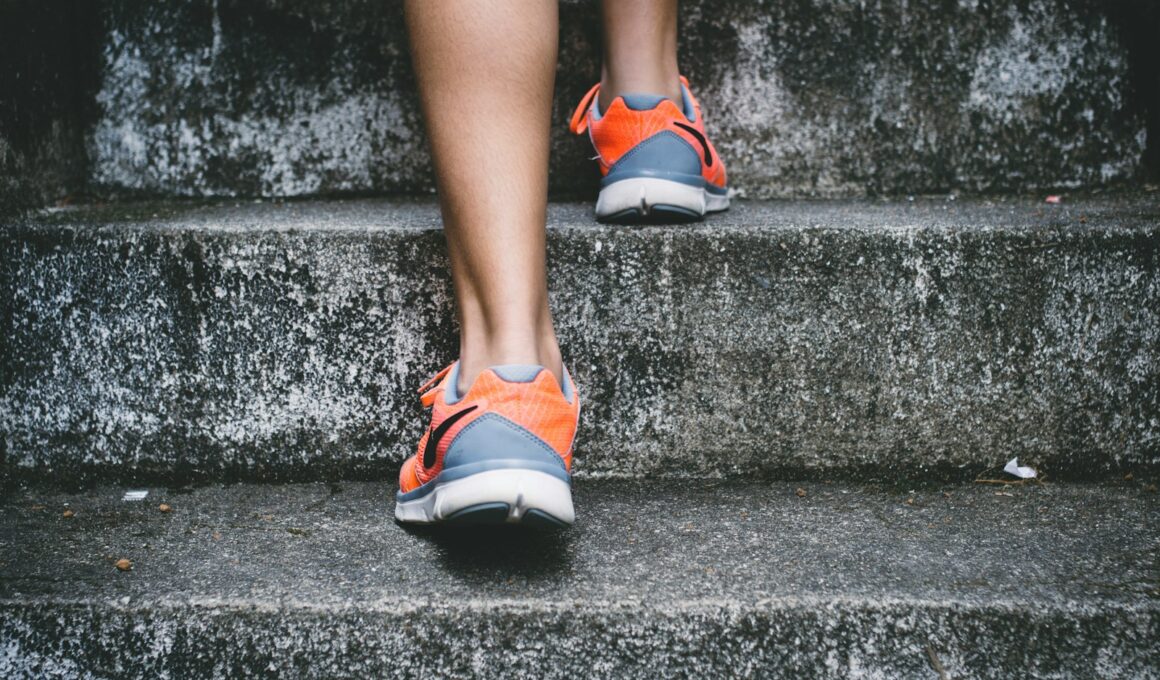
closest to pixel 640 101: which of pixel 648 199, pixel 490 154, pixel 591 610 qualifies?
pixel 648 199

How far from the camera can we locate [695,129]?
113 cm

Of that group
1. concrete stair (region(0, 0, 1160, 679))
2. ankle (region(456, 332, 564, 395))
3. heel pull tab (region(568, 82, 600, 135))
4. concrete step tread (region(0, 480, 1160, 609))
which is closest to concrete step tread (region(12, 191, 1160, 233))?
concrete stair (region(0, 0, 1160, 679))

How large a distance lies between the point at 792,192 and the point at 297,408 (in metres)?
0.88

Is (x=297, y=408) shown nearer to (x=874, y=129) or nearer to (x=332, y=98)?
(x=332, y=98)

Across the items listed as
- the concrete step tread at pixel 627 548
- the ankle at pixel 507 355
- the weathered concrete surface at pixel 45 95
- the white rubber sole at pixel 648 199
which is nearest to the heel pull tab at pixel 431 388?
the ankle at pixel 507 355

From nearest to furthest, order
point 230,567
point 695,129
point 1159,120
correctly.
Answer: point 230,567, point 695,129, point 1159,120

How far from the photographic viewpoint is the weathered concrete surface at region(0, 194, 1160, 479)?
1031mm

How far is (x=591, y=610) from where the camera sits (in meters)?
0.76

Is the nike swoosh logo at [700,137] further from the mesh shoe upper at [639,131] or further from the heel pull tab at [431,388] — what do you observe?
the heel pull tab at [431,388]

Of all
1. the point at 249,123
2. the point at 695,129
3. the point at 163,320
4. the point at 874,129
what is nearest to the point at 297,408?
the point at 163,320

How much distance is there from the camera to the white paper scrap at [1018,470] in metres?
1.04

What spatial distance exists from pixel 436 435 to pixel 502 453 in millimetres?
95

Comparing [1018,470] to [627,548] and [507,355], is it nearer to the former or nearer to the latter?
[627,548]

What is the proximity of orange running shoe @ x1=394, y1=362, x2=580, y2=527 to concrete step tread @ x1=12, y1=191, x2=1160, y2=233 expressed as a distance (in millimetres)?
303
